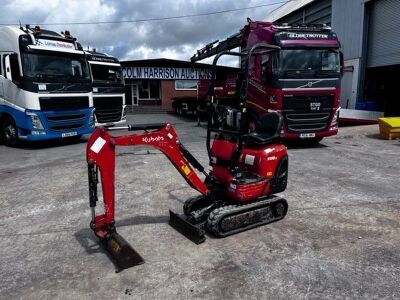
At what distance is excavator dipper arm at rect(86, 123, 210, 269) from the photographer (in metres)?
4.07

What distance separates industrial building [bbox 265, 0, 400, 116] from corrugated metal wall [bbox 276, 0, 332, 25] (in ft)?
0.19

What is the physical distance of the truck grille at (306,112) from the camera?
10.9m

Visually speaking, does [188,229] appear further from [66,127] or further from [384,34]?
[384,34]

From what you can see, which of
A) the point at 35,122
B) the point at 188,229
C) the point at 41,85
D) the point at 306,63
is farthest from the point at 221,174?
the point at 35,122

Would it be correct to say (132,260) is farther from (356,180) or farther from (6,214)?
(356,180)

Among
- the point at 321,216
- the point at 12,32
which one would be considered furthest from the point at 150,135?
the point at 12,32

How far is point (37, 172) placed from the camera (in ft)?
27.8

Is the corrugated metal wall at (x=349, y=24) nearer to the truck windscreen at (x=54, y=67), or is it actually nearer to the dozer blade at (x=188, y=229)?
the truck windscreen at (x=54, y=67)

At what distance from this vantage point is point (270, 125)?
17.7ft

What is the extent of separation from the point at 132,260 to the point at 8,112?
1028 centimetres

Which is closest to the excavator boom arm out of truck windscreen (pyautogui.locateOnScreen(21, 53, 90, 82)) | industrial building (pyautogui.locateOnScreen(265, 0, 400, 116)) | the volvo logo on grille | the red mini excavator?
the red mini excavator

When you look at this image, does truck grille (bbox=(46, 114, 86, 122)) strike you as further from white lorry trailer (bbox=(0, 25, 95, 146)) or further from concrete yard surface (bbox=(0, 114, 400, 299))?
concrete yard surface (bbox=(0, 114, 400, 299))

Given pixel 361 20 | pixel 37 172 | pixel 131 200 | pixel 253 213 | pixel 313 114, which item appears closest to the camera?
pixel 253 213

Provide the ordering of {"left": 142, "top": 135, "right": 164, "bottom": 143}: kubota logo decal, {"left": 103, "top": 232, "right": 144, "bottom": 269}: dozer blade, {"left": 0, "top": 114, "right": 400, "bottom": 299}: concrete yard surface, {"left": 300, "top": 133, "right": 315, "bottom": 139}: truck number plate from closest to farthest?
{"left": 0, "top": 114, "right": 400, "bottom": 299}: concrete yard surface → {"left": 103, "top": 232, "right": 144, "bottom": 269}: dozer blade → {"left": 142, "top": 135, "right": 164, "bottom": 143}: kubota logo decal → {"left": 300, "top": 133, "right": 315, "bottom": 139}: truck number plate
